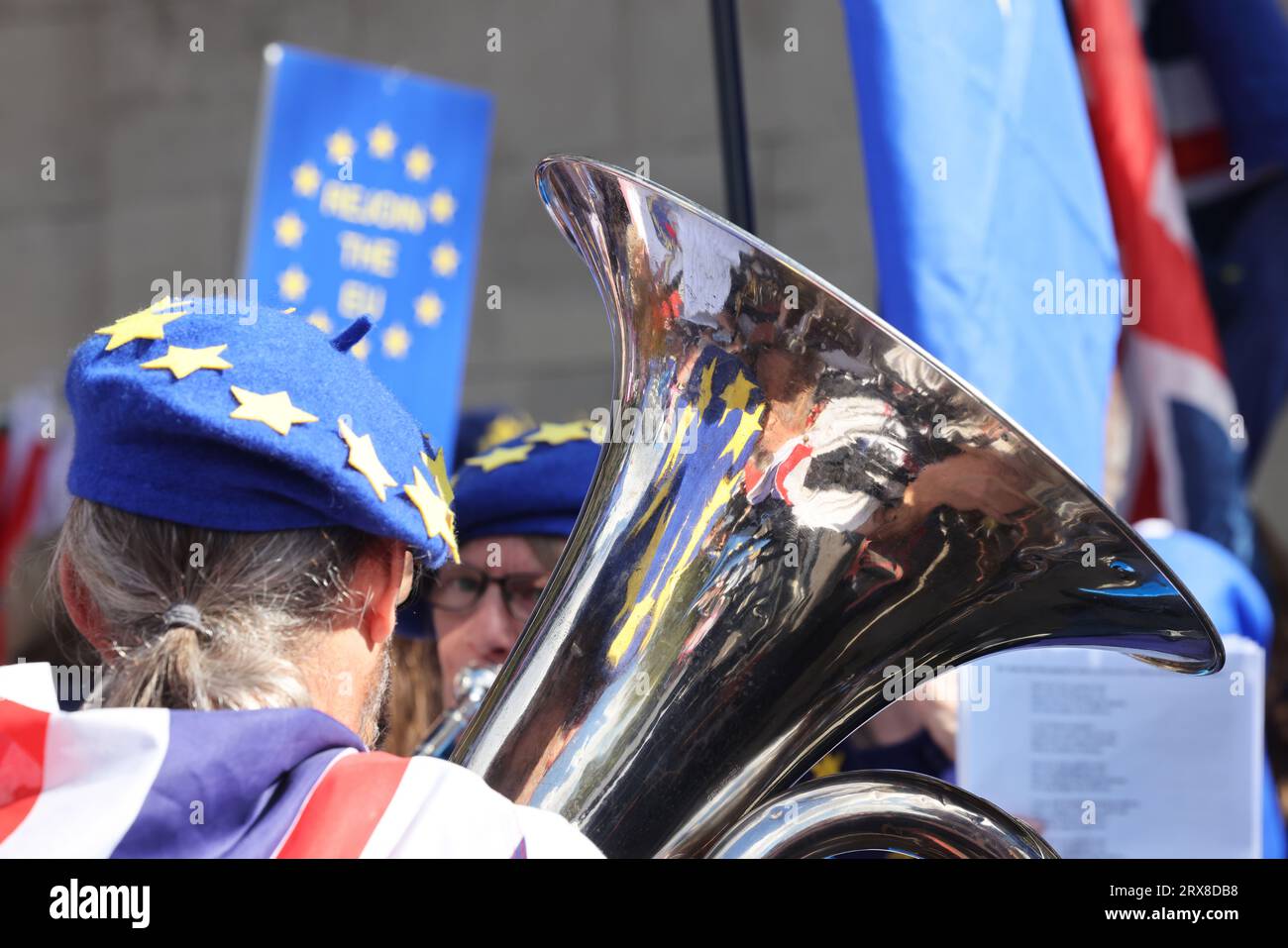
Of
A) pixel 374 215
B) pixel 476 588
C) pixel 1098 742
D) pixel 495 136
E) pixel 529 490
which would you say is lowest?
pixel 1098 742

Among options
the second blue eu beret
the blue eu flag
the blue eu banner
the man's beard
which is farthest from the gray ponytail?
the blue eu banner

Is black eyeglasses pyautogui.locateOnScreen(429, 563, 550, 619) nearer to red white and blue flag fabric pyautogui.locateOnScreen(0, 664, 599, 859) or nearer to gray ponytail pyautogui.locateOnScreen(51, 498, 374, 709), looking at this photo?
gray ponytail pyautogui.locateOnScreen(51, 498, 374, 709)

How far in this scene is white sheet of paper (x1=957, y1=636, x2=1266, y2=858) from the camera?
1981 millimetres

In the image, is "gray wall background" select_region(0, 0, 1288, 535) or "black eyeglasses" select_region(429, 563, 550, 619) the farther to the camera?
"gray wall background" select_region(0, 0, 1288, 535)

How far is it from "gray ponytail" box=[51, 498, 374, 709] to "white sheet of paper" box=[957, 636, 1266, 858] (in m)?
1.10

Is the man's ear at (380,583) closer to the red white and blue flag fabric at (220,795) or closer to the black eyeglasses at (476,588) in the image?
the red white and blue flag fabric at (220,795)

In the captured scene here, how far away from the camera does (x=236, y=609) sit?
1120mm

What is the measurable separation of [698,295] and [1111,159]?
2130 mm

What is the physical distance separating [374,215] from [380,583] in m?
2.42

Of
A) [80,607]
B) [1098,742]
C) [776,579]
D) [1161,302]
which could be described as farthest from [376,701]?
[1161,302]

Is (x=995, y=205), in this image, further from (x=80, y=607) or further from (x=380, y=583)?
(x=80, y=607)

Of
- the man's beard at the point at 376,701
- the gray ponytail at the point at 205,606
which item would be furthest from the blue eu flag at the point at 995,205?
the gray ponytail at the point at 205,606
